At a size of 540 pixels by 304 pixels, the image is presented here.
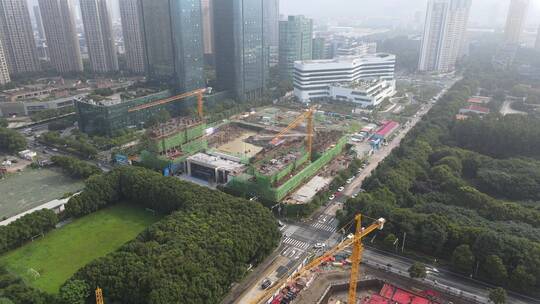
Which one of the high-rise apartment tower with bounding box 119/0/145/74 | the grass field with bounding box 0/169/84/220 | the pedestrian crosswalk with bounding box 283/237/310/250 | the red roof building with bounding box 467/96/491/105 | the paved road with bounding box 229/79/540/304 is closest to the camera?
the paved road with bounding box 229/79/540/304

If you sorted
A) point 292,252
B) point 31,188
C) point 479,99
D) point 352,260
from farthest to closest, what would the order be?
point 479,99
point 31,188
point 292,252
point 352,260

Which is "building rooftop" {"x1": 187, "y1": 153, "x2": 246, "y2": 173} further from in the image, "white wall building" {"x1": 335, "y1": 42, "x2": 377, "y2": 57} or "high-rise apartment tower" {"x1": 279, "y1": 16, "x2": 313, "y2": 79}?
"white wall building" {"x1": 335, "y1": 42, "x2": 377, "y2": 57}

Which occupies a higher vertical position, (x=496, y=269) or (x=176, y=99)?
(x=176, y=99)

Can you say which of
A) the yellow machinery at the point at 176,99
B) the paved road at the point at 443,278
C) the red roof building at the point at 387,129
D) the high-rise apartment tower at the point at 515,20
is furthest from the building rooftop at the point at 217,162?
→ the high-rise apartment tower at the point at 515,20

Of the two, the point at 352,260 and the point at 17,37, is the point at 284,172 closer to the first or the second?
the point at 352,260

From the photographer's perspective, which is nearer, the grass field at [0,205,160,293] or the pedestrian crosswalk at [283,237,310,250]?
the grass field at [0,205,160,293]

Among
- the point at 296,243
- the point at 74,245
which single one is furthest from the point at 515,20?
the point at 74,245

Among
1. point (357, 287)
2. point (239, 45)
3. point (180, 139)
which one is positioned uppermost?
point (239, 45)

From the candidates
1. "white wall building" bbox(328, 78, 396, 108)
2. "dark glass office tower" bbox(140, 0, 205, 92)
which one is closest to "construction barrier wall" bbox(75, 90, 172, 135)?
"dark glass office tower" bbox(140, 0, 205, 92)
